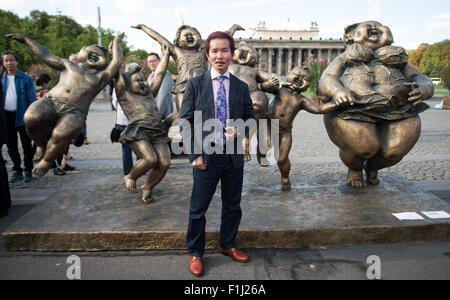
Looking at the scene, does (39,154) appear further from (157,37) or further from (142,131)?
(157,37)

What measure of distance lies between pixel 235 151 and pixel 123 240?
1.35 meters

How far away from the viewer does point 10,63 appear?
18.4 feet

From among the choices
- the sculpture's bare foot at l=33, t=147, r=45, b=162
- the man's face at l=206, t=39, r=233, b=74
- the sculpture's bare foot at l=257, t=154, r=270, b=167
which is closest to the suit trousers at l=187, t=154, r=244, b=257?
the man's face at l=206, t=39, r=233, b=74

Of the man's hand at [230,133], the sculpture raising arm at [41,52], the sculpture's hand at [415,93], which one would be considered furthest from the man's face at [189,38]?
the sculpture's hand at [415,93]

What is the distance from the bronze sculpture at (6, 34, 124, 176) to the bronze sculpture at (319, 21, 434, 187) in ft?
8.69

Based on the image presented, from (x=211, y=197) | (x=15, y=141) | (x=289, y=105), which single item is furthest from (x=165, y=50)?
(x=15, y=141)

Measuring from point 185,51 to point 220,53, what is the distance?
2.25 meters

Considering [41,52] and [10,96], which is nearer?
[41,52]

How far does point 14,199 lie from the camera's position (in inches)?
188

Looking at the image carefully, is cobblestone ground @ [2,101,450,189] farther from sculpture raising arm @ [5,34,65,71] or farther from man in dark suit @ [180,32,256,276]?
man in dark suit @ [180,32,256,276]

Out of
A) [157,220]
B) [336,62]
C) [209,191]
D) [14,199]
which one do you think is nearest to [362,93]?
[336,62]

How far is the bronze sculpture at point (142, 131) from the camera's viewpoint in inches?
145

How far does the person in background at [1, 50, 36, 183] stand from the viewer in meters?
5.69

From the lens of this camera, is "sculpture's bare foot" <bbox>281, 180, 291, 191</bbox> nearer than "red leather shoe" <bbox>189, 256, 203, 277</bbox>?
No
